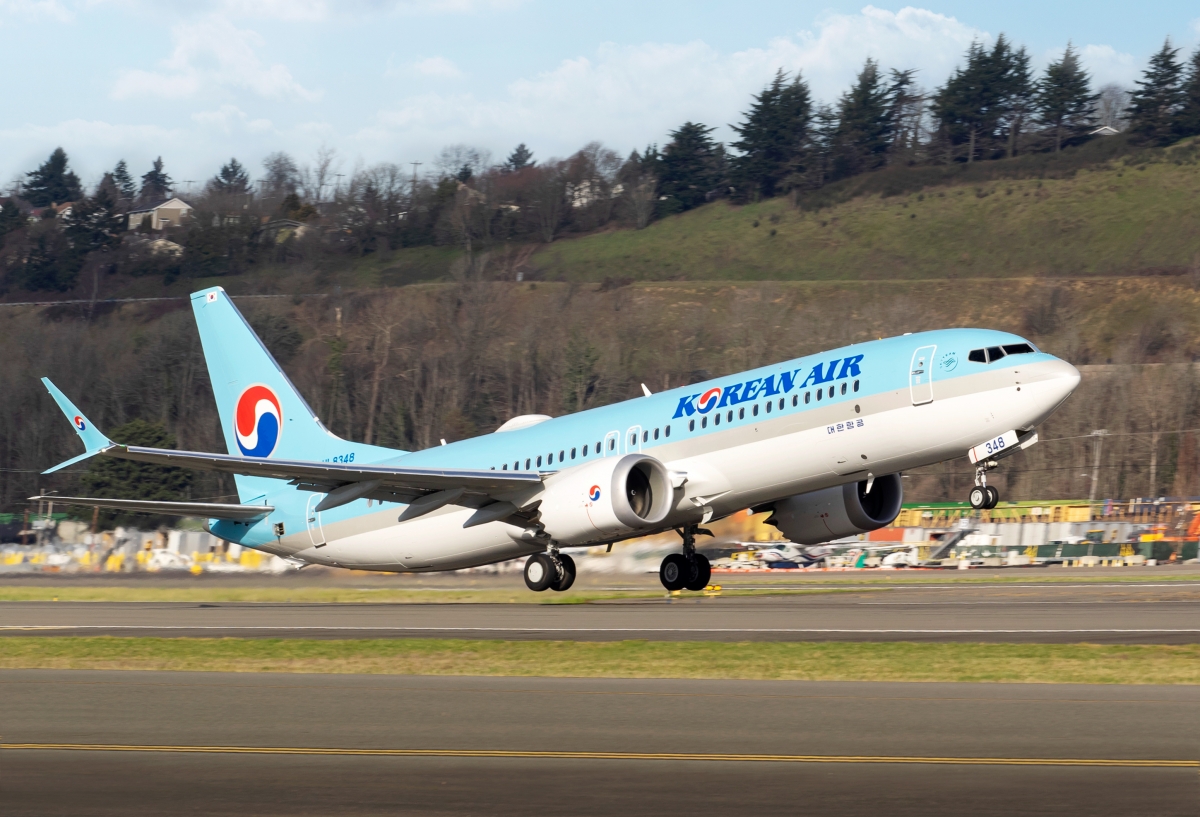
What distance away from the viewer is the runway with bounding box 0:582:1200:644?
2188 cm

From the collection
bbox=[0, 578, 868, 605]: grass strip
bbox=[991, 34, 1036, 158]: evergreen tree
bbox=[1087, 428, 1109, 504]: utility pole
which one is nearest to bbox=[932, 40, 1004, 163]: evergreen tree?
bbox=[991, 34, 1036, 158]: evergreen tree

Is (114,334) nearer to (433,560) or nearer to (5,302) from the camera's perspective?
(5,302)

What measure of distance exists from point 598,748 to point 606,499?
56.8ft

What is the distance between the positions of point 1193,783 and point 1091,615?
15641 mm

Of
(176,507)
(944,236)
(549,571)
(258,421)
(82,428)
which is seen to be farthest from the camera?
(944,236)

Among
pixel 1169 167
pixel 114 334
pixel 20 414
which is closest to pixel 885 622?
pixel 20 414

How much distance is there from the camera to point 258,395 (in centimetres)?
3875

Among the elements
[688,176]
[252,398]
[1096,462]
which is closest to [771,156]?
[688,176]

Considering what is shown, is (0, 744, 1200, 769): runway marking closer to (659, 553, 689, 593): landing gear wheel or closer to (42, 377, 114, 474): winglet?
(42, 377, 114, 474): winglet

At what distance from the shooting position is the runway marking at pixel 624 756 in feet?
35.5

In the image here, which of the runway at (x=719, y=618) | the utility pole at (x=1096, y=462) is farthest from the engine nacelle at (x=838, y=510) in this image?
the utility pole at (x=1096, y=462)

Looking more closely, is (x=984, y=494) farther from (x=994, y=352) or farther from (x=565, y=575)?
(x=565, y=575)

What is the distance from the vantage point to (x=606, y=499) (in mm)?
29172

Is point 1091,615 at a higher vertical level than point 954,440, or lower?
lower
